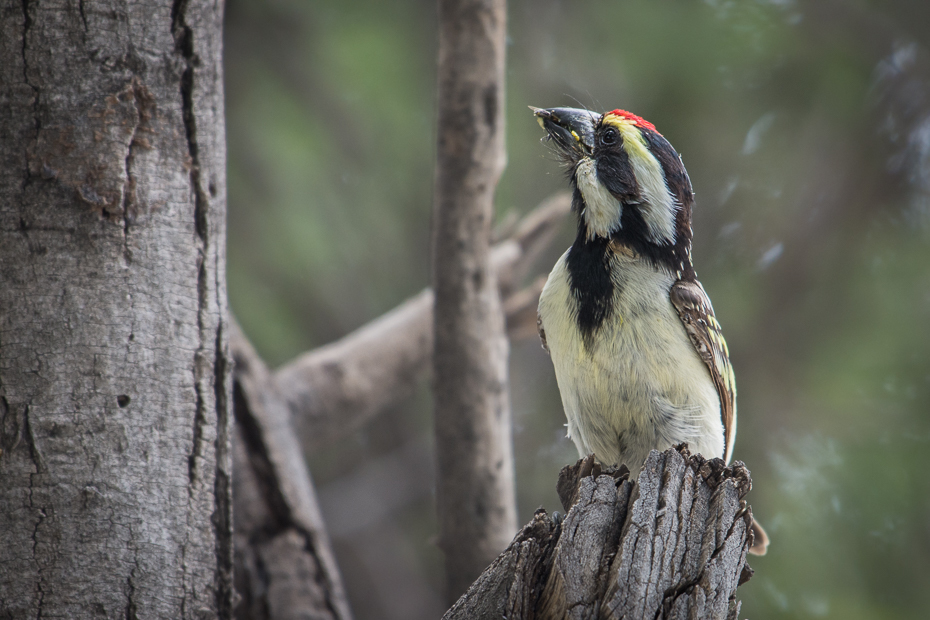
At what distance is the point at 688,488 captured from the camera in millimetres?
2266

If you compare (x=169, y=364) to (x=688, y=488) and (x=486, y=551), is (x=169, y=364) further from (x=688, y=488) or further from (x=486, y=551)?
(x=486, y=551)

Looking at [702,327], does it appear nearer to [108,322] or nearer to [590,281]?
[590,281]

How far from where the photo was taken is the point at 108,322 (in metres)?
2.47

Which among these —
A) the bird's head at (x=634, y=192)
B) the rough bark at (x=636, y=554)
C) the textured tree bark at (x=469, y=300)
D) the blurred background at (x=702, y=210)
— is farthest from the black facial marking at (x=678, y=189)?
the blurred background at (x=702, y=210)

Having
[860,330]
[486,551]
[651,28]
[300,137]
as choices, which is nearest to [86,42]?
[486,551]

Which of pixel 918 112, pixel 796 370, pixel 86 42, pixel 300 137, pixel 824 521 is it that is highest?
pixel 918 112

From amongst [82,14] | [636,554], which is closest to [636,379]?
[636,554]

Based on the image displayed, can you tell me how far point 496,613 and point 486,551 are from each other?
205cm

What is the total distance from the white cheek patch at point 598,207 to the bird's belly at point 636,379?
0.74ft

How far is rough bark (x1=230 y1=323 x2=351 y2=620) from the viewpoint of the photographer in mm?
3598

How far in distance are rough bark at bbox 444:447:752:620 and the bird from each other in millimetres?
812

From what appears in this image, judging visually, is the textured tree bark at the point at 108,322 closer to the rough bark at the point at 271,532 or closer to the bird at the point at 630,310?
the rough bark at the point at 271,532

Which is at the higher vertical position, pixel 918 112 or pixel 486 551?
pixel 918 112

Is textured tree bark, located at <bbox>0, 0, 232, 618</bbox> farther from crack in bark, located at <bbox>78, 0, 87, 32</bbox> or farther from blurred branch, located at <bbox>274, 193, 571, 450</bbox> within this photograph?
blurred branch, located at <bbox>274, 193, 571, 450</bbox>
